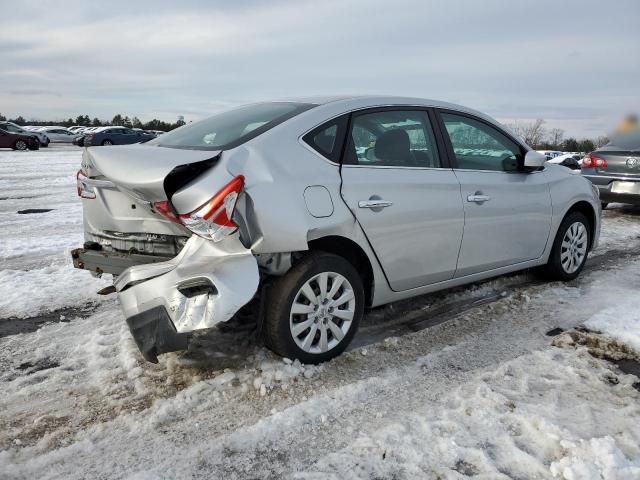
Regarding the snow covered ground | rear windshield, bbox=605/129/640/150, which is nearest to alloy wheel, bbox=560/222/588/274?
the snow covered ground

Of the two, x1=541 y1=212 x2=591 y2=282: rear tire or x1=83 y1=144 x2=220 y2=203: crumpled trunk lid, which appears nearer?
x1=83 y1=144 x2=220 y2=203: crumpled trunk lid

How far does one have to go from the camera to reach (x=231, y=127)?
3.65 metres

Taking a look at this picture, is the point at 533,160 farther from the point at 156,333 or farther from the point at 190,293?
the point at 156,333

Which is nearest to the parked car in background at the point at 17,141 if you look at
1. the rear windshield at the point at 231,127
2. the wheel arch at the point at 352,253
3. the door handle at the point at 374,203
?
the rear windshield at the point at 231,127

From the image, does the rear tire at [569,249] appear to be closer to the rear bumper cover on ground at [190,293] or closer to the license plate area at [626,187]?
the rear bumper cover on ground at [190,293]

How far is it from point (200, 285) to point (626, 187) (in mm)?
8454

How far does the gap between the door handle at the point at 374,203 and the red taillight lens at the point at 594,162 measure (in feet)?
24.3

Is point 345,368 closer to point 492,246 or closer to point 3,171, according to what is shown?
point 492,246

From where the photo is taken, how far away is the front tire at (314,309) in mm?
3182

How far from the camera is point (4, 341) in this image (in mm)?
3744

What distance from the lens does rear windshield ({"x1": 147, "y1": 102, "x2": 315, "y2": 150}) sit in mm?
3371

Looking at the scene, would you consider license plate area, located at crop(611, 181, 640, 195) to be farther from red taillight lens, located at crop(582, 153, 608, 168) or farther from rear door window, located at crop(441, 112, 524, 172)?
rear door window, located at crop(441, 112, 524, 172)

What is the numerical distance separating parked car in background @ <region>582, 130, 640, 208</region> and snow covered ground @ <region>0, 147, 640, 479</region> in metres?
5.12

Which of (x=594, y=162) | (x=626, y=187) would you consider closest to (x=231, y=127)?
(x=626, y=187)
